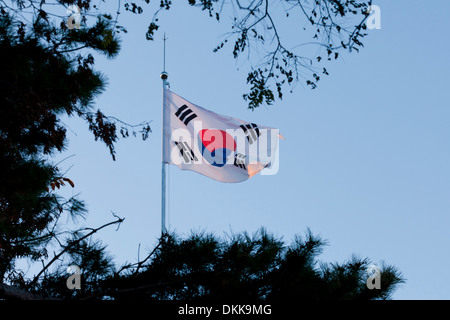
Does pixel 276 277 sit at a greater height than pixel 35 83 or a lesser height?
lesser

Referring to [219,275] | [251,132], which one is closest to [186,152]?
[251,132]

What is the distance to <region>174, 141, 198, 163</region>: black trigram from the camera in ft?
38.3

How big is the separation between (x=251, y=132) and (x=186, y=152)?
5.30 feet

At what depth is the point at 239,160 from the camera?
12.3 m

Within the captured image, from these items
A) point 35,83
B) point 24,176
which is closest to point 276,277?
point 24,176

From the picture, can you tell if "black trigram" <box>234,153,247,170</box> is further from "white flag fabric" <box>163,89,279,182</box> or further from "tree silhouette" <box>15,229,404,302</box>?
"tree silhouette" <box>15,229,404,302</box>

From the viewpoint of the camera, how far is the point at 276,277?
Answer: 454 centimetres

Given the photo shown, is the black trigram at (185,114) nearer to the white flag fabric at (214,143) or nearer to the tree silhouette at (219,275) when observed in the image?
the white flag fabric at (214,143)

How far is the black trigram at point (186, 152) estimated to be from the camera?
11670 mm

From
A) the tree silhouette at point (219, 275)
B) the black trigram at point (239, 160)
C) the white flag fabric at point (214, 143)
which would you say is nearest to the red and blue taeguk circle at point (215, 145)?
the white flag fabric at point (214, 143)
